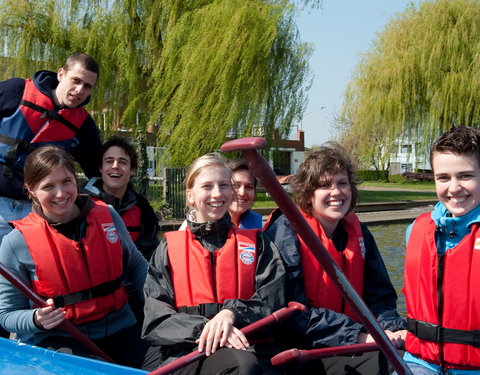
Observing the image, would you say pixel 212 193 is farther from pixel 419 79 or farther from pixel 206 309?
pixel 419 79

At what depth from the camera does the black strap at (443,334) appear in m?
2.05

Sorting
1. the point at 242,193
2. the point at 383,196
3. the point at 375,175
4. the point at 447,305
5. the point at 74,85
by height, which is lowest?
the point at 383,196

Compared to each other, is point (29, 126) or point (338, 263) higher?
point (29, 126)

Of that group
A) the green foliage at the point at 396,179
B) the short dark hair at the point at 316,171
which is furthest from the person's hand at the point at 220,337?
the green foliage at the point at 396,179

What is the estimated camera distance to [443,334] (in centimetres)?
210

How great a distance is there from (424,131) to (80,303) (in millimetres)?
16060

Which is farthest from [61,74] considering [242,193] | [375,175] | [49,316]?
[375,175]

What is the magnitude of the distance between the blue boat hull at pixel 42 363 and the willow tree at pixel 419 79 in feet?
50.6

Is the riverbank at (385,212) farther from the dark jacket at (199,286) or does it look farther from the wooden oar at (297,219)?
the wooden oar at (297,219)

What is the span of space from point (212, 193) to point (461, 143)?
1.00 m

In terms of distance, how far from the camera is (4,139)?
10.3 ft

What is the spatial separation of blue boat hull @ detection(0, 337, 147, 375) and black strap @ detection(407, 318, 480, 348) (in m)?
1.16

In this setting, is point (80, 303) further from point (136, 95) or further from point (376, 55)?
point (376, 55)

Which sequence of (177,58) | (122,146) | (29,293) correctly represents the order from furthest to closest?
(177,58) → (122,146) → (29,293)
